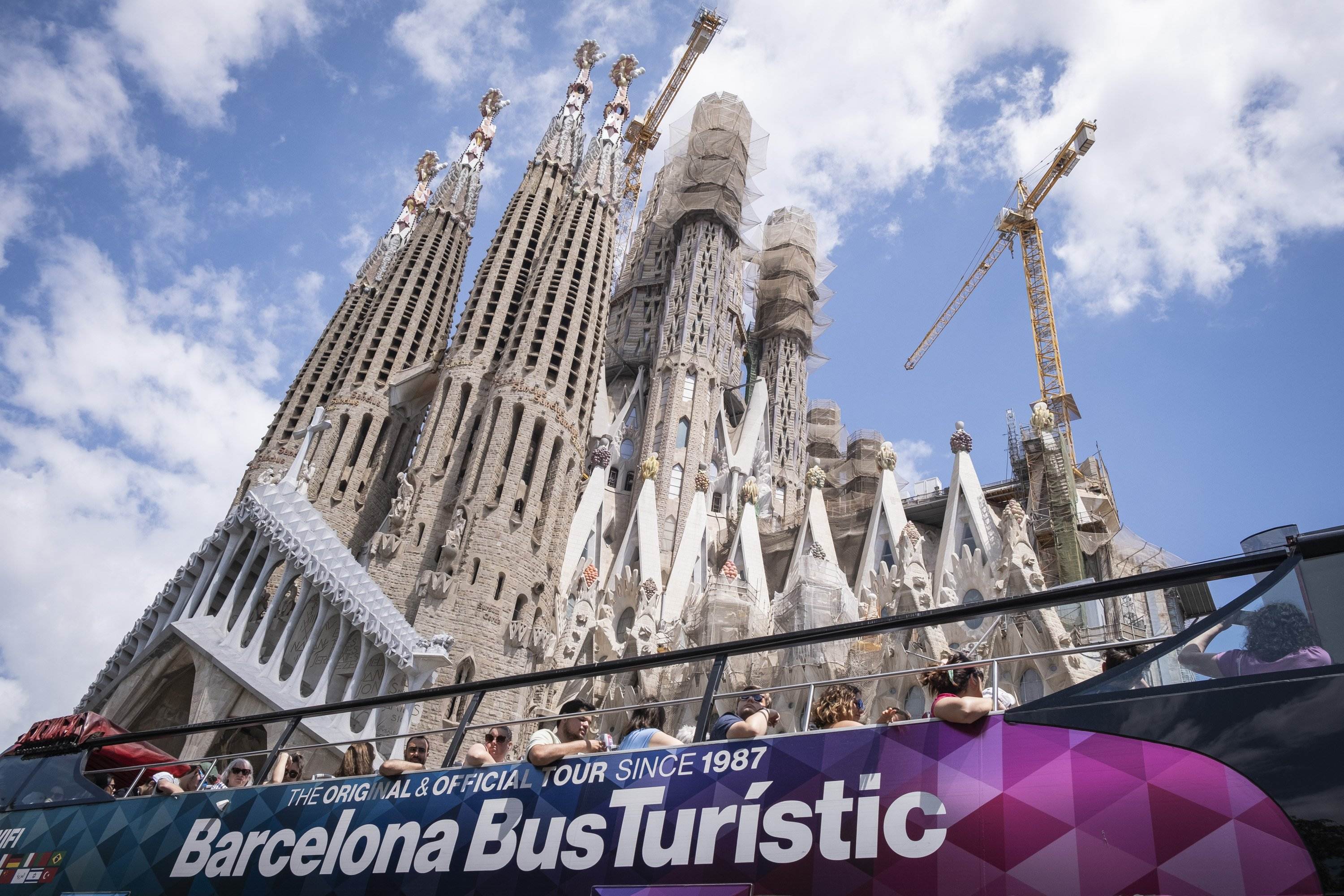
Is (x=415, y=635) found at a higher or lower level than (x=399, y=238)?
lower

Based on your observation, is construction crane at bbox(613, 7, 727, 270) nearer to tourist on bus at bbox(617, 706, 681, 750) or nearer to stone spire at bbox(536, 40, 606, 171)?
stone spire at bbox(536, 40, 606, 171)

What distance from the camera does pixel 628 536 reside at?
Result: 1099 inches

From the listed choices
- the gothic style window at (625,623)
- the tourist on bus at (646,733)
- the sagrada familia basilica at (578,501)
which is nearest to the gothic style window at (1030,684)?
the sagrada familia basilica at (578,501)

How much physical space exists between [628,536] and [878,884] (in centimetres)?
2482

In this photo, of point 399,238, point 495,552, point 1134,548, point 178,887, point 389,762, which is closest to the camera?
point 389,762

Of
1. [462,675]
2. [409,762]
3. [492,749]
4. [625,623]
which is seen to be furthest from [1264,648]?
[625,623]

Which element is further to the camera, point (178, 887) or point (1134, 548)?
point (1134, 548)

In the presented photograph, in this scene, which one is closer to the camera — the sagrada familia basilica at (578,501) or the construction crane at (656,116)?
the sagrada familia basilica at (578,501)

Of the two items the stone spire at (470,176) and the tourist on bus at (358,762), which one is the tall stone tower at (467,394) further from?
the tourist on bus at (358,762)

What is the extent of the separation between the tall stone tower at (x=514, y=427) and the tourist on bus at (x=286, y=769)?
610 inches

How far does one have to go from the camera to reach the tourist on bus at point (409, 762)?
4.69 m

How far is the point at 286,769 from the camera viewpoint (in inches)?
219

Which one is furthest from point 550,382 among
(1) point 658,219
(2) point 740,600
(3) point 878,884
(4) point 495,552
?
(3) point 878,884

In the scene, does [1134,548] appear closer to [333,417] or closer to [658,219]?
[658,219]
